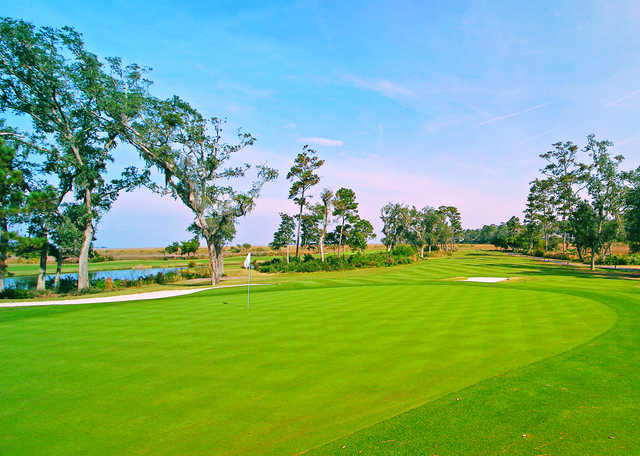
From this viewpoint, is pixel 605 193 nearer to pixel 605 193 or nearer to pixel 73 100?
pixel 605 193

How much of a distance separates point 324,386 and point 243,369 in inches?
73.8

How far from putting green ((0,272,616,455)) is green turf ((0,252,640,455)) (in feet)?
A: 0.10

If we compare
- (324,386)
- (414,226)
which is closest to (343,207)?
(414,226)

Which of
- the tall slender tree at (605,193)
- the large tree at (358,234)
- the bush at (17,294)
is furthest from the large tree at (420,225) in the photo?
the bush at (17,294)

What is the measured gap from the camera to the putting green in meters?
4.08

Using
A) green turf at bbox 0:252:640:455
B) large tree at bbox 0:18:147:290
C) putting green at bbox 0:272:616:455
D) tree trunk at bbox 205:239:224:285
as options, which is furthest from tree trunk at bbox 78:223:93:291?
green turf at bbox 0:252:640:455

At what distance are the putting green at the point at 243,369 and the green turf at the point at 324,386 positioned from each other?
0.03 m

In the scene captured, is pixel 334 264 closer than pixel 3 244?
No

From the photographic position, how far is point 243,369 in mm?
6301

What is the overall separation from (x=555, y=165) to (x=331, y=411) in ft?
202

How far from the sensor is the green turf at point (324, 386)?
152 inches

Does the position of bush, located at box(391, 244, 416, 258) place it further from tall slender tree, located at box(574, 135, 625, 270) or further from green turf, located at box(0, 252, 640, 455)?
green turf, located at box(0, 252, 640, 455)

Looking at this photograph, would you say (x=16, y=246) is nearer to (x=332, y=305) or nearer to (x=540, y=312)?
(x=332, y=305)

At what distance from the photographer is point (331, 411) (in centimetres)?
459
